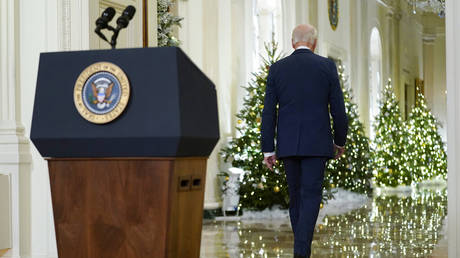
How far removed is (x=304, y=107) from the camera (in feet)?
15.7

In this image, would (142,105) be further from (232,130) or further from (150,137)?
(232,130)

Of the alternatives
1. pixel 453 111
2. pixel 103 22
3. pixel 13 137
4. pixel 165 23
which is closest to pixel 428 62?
pixel 165 23

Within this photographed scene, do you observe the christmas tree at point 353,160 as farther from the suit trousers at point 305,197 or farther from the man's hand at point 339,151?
the suit trousers at point 305,197

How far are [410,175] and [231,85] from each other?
6.79m

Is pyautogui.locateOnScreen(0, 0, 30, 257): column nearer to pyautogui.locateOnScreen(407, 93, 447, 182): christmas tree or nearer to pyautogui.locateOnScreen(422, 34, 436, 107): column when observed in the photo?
pyautogui.locateOnScreen(407, 93, 447, 182): christmas tree

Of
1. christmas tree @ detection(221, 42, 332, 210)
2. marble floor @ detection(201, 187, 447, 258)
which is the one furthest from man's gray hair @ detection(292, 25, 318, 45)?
christmas tree @ detection(221, 42, 332, 210)

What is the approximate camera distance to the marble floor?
241 inches

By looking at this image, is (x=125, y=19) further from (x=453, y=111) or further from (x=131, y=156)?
(x=453, y=111)

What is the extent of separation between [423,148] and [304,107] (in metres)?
12.8

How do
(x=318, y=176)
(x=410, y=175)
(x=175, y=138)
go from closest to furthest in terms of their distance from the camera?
1. (x=175, y=138)
2. (x=318, y=176)
3. (x=410, y=175)

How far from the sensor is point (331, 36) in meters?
15.0

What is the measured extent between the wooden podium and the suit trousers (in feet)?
5.04

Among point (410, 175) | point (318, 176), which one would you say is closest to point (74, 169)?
point (318, 176)

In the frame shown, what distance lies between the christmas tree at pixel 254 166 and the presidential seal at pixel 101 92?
22.1 ft
